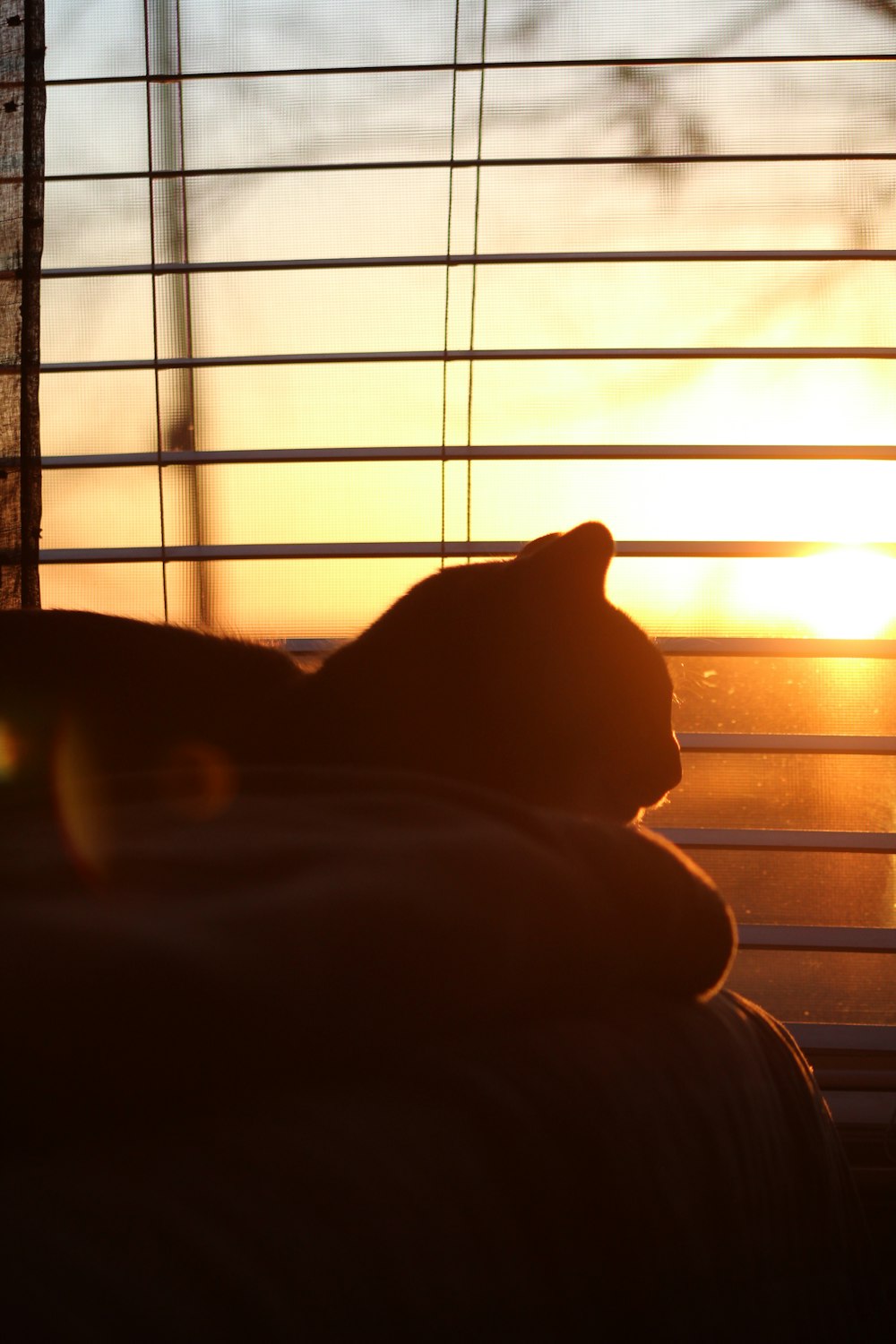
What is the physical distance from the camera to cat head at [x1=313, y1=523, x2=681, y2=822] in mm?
1050

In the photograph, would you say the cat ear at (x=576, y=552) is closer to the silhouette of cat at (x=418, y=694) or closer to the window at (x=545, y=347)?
the silhouette of cat at (x=418, y=694)

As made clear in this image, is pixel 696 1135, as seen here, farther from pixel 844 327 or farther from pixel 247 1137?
pixel 844 327

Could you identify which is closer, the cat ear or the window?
the cat ear

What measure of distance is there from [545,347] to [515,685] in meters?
1.48

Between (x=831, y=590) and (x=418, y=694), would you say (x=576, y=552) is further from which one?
(x=831, y=590)

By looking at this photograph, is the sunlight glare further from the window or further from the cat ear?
the cat ear

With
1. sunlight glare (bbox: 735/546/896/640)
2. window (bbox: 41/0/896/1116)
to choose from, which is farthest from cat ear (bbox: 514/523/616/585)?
sunlight glare (bbox: 735/546/896/640)

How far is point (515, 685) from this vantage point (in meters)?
1.07

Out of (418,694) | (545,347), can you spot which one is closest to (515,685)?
(418,694)

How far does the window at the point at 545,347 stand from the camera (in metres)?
2.33

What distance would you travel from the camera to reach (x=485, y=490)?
93.1 inches

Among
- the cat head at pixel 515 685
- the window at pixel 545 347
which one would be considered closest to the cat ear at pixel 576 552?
the cat head at pixel 515 685

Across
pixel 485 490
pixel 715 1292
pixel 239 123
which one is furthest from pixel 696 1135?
pixel 239 123

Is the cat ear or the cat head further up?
the cat ear
